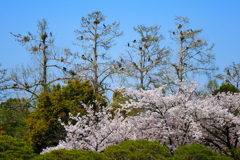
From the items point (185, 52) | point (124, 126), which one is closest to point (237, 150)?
point (124, 126)

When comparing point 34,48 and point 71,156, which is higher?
point 34,48

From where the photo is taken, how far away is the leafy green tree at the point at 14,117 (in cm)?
1486

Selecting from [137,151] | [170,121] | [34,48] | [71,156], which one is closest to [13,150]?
[71,156]

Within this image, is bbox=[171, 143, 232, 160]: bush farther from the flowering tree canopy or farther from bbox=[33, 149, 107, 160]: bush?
bbox=[33, 149, 107, 160]: bush

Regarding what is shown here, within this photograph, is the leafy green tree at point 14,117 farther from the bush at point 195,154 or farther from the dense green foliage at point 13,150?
the bush at point 195,154

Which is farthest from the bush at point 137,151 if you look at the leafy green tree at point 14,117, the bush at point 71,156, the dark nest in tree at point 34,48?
the dark nest in tree at point 34,48

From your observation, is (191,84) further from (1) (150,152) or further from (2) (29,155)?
(2) (29,155)

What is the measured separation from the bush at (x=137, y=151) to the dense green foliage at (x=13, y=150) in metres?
1.83

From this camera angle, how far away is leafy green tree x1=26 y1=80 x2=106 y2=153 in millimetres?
10914

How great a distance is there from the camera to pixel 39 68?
19.7 m

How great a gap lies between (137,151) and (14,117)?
1306 cm

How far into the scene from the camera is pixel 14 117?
16.3m

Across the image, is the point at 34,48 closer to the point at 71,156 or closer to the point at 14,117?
the point at 14,117

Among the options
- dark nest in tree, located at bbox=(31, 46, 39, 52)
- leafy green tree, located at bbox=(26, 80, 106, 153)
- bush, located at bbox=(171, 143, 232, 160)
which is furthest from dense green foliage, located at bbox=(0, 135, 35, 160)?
dark nest in tree, located at bbox=(31, 46, 39, 52)
